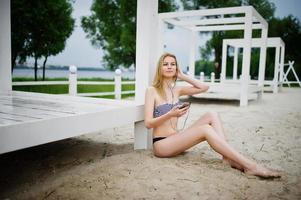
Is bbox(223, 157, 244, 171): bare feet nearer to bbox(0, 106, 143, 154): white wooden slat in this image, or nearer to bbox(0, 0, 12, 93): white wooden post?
bbox(0, 106, 143, 154): white wooden slat

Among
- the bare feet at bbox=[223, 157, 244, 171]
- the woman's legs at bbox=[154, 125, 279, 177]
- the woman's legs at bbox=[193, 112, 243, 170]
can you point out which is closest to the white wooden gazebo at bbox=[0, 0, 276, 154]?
the woman's legs at bbox=[154, 125, 279, 177]

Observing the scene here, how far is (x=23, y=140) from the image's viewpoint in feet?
7.42

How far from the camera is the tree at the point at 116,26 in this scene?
21.6 meters

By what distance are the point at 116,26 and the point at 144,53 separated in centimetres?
2027

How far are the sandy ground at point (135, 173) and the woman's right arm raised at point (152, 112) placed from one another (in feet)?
1.28

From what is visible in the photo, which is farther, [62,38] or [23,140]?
[62,38]

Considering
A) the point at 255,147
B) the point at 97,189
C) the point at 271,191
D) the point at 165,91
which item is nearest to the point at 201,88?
the point at 165,91

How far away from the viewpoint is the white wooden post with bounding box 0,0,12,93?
4.96m

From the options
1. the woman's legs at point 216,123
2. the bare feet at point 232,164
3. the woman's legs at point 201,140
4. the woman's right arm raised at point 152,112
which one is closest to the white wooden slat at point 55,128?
the woman's right arm raised at point 152,112

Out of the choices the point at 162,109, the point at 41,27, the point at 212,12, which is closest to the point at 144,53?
the point at 162,109

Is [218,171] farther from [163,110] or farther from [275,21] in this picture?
[275,21]

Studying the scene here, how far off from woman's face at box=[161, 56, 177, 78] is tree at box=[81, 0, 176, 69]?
716 inches

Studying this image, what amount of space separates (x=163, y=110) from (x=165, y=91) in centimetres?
29

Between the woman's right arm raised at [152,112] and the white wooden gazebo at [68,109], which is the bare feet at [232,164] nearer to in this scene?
the woman's right arm raised at [152,112]
